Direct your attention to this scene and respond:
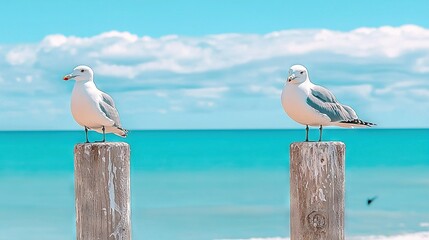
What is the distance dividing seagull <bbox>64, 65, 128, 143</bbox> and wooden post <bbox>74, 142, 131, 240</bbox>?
37 centimetres

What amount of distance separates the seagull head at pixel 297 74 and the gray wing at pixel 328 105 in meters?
0.12

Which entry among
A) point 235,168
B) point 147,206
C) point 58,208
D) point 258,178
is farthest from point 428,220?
point 235,168

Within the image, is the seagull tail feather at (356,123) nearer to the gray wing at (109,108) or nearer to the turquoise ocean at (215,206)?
the gray wing at (109,108)

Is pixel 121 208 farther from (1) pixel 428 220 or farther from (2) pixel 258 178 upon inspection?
(2) pixel 258 178

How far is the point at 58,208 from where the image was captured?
3031cm

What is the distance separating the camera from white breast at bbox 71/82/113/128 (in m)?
5.95

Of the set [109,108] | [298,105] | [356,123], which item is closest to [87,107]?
[109,108]

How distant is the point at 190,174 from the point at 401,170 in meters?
13.4

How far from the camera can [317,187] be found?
562 cm

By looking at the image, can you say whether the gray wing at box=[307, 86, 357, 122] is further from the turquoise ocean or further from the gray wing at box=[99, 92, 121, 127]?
the turquoise ocean

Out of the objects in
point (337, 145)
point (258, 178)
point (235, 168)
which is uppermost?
point (235, 168)

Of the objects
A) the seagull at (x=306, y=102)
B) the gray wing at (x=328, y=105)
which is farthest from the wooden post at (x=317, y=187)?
the gray wing at (x=328, y=105)

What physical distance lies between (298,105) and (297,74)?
230mm

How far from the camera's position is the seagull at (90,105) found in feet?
19.5
